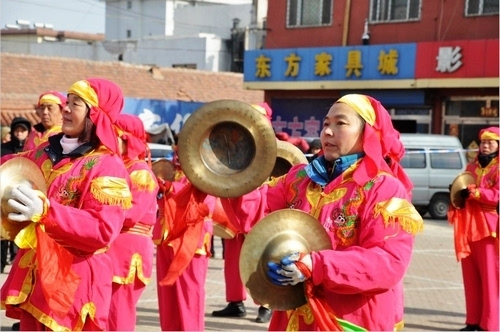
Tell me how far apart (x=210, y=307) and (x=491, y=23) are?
555 inches

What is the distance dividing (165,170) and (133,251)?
2.28 m

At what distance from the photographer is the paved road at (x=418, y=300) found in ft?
29.6

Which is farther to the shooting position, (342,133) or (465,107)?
(465,107)

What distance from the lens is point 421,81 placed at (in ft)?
71.7

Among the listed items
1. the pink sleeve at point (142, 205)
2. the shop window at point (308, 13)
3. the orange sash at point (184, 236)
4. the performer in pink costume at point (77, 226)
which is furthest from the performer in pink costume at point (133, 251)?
the shop window at point (308, 13)

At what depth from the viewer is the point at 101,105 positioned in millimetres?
4922

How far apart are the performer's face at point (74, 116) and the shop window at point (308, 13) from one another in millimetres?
20577

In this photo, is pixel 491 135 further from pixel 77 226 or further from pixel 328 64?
pixel 328 64

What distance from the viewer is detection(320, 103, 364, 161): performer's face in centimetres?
411

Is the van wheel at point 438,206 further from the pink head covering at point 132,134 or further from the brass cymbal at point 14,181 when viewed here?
the brass cymbal at point 14,181

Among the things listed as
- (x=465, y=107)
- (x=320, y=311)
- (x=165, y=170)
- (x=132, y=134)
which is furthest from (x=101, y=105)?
(x=465, y=107)

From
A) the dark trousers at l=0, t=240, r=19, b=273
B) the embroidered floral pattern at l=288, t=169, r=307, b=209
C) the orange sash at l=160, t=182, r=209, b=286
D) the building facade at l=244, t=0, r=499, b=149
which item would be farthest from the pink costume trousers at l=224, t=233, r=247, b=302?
the building facade at l=244, t=0, r=499, b=149

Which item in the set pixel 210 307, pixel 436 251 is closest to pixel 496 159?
pixel 210 307

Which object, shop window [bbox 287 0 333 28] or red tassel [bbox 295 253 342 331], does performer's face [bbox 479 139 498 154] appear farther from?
shop window [bbox 287 0 333 28]
